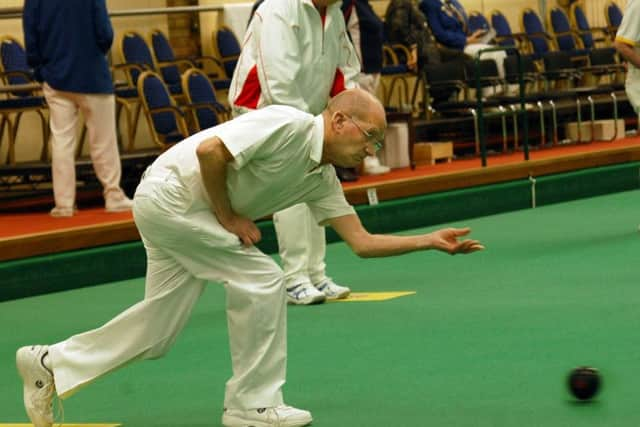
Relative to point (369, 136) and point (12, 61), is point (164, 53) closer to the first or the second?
point (12, 61)

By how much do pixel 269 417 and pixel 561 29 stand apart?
1085 centimetres

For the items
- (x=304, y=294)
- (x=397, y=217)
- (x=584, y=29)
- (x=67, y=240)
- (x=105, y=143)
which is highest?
(x=584, y=29)

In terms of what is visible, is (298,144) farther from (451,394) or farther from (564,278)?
(564,278)

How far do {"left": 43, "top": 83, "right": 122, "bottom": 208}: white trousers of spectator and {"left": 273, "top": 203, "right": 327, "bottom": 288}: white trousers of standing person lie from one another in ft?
8.23

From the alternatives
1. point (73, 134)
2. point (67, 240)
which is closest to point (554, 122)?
point (73, 134)

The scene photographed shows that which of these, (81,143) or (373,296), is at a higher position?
(81,143)

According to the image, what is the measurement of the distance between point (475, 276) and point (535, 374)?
222 cm

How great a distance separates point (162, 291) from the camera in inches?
151

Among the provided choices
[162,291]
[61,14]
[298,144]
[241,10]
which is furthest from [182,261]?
[241,10]

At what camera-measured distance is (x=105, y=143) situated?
8.23m

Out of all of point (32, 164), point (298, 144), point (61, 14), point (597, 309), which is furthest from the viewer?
point (32, 164)

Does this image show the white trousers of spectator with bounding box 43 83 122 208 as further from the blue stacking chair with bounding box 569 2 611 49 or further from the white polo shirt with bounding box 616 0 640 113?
the blue stacking chair with bounding box 569 2 611 49

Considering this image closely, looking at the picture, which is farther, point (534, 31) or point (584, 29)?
point (584, 29)

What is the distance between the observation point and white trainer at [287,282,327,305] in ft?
19.3
